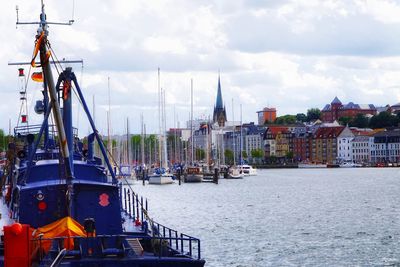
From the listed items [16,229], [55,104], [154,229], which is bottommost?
[154,229]

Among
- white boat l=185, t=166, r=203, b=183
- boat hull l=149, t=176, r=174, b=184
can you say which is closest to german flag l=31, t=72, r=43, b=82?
boat hull l=149, t=176, r=174, b=184

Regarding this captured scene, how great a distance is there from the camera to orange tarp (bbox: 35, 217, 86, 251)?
33.7 m

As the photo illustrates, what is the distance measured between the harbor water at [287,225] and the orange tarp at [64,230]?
20048mm

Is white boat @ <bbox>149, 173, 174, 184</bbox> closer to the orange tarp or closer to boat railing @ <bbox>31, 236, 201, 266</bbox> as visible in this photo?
the orange tarp

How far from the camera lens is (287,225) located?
8338 cm

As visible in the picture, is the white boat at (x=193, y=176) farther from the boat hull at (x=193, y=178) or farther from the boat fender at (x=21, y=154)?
the boat fender at (x=21, y=154)

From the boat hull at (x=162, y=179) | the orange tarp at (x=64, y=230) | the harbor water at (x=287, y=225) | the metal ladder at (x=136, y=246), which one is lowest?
the harbor water at (x=287, y=225)

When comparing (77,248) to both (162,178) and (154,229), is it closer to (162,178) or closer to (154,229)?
(154,229)

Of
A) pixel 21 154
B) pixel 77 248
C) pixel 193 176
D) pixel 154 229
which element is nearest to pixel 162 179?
pixel 193 176

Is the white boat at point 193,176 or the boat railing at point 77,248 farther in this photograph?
the white boat at point 193,176

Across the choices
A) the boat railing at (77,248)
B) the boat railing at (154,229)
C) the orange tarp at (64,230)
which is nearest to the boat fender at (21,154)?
the boat railing at (154,229)

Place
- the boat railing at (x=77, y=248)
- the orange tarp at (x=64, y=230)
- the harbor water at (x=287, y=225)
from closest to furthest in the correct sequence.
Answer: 1. the boat railing at (x=77, y=248)
2. the orange tarp at (x=64, y=230)
3. the harbor water at (x=287, y=225)

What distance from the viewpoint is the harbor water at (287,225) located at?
2281 inches

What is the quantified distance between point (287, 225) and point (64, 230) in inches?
1998
